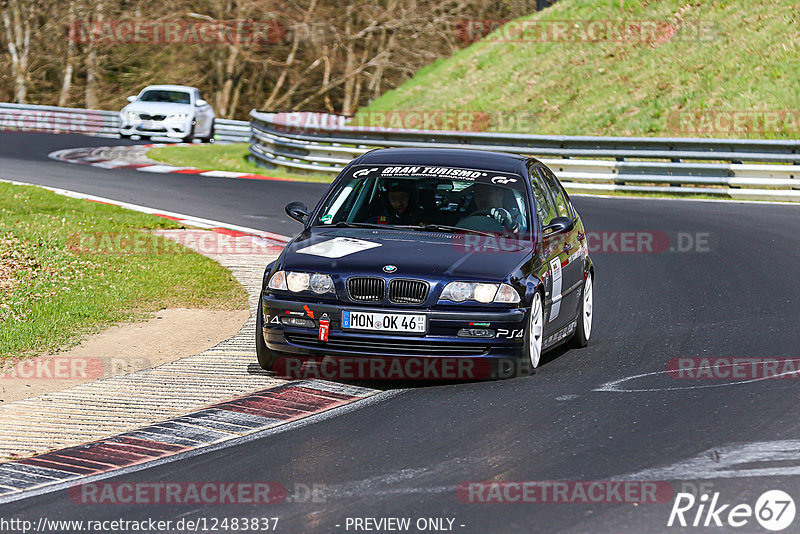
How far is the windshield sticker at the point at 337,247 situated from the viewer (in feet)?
27.7

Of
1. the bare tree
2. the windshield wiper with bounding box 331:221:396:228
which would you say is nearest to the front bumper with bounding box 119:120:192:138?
the bare tree

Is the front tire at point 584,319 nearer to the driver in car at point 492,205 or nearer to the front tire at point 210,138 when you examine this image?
the driver in car at point 492,205

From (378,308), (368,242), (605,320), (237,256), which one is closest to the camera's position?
(378,308)

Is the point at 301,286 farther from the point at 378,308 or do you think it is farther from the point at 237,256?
the point at 237,256

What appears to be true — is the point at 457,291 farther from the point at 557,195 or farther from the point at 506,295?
the point at 557,195

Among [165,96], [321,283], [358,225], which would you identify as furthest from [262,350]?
[165,96]

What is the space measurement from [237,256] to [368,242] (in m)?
6.10

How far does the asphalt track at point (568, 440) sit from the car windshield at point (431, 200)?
1.15 meters

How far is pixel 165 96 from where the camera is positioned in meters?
35.0

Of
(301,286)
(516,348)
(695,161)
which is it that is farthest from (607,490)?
(695,161)

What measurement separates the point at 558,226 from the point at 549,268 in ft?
1.33

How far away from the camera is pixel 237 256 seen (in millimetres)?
14500

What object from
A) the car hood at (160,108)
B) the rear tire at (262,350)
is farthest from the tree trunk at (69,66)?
the rear tire at (262,350)

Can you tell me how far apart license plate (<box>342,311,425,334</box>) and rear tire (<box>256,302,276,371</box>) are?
0.76m
